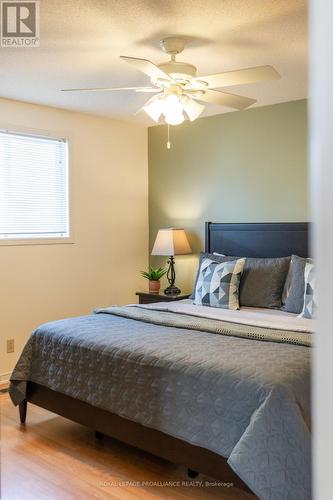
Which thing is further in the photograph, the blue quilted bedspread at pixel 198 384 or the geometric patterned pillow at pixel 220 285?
the geometric patterned pillow at pixel 220 285

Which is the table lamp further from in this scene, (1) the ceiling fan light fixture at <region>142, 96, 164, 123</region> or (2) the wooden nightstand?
(1) the ceiling fan light fixture at <region>142, 96, 164, 123</region>

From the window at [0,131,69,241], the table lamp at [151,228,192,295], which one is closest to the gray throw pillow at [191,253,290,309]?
the table lamp at [151,228,192,295]

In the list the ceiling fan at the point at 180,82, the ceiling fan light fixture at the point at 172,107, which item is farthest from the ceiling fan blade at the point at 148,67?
the ceiling fan light fixture at the point at 172,107

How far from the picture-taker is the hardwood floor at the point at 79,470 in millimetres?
2443

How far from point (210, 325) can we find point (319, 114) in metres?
2.59

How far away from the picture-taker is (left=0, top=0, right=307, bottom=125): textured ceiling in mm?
2402

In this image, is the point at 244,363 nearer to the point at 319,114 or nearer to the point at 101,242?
the point at 319,114

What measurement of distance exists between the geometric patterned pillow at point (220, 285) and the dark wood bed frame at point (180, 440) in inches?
17.3

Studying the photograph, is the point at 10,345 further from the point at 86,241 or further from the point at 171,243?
the point at 171,243

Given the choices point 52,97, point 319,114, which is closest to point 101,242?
point 52,97

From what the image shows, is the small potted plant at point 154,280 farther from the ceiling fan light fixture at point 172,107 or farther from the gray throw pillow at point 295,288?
the ceiling fan light fixture at point 172,107

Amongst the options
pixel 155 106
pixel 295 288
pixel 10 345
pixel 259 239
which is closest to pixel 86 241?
pixel 10 345

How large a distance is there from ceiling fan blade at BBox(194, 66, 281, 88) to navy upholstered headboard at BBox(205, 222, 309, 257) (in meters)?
1.76

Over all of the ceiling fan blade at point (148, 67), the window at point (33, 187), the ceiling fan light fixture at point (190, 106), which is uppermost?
the ceiling fan blade at point (148, 67)
